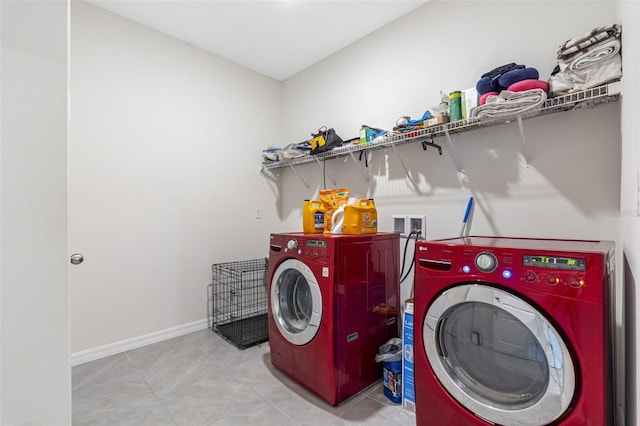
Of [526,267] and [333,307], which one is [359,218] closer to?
[333,307]

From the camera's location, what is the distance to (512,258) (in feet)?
3.47

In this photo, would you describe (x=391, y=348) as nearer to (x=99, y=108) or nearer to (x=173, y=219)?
(x=173, y=219)

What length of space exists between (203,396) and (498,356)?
5.16 ft

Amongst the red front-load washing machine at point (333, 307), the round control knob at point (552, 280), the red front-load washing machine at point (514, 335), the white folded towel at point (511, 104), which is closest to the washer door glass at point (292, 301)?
the red front-load washing machine at point (333, 307)

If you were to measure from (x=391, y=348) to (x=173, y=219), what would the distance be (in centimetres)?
200

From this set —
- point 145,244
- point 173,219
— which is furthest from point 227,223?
point 145,244

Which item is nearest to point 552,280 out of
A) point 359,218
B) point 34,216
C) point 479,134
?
point 359,218

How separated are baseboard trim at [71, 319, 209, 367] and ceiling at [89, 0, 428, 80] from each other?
2501mm

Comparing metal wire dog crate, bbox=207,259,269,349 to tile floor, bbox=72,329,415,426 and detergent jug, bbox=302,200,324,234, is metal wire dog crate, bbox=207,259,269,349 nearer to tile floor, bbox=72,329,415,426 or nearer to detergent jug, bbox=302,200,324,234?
tile floor, bbox=72,329,415,426

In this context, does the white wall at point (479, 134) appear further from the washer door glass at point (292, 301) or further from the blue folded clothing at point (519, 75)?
the washer door glass at point (292, 301)

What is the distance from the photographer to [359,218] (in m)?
1.82

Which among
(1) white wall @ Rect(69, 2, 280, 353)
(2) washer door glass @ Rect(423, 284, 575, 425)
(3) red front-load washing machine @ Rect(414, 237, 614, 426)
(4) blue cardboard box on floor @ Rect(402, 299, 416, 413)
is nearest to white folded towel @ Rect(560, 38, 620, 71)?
(3) red front-load washing machine @ Rect(414, 237, 614, 426)

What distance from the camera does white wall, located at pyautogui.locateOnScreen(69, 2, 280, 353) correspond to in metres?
2.15

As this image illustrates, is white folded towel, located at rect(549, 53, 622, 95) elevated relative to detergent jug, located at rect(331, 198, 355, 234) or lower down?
elevated
